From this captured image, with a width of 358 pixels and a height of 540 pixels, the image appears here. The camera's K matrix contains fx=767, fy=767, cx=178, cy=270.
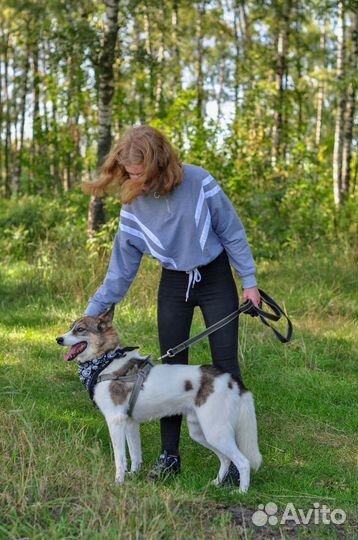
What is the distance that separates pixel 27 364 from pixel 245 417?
10.6 ft

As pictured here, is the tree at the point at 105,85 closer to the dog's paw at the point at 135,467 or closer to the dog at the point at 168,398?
the dog at the point at 168,398

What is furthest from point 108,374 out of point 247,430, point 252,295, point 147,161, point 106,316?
point 147,161

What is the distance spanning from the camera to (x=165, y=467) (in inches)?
195

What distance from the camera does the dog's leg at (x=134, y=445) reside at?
16.2 feet

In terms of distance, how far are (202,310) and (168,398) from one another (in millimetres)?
625

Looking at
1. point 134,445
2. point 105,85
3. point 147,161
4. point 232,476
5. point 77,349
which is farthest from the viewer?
point 105,85

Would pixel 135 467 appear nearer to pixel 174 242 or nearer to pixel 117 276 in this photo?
pixel 117 276

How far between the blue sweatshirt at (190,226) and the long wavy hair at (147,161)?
0.11 m

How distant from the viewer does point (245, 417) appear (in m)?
4.69

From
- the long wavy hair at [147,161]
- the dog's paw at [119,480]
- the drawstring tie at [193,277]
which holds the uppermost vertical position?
the long wavy hair at [147,161]

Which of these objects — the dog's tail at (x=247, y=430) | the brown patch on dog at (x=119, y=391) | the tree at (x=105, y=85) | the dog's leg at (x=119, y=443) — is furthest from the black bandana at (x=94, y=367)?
the tree at (x=105, y=85)

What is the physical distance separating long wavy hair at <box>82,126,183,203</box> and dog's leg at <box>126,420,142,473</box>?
1467 mm

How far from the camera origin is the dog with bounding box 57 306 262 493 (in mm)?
4598

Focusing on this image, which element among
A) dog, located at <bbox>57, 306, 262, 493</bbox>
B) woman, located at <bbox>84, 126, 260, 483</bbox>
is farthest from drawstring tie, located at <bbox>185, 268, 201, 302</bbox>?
dog, located at <bbox>57, 306, 262, 493</bbox>
